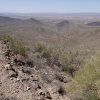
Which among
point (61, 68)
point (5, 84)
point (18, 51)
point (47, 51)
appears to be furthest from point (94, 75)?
point (47, 51)

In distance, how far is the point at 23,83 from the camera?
11508 millimetres

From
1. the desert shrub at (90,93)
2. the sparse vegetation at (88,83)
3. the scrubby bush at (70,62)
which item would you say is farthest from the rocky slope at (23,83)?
the scrubby bush at (70,62)

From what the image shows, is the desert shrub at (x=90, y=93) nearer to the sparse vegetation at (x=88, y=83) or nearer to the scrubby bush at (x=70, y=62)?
the sparse vegetation at (x=88, y=83)

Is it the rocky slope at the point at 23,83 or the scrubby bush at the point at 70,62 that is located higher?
the rocky slope at the point at 23,83

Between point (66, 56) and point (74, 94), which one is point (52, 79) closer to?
point (74, 94)

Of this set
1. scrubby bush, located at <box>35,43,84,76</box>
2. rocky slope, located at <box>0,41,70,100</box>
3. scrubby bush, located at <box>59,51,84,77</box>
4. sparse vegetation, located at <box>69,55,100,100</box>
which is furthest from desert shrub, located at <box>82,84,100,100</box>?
scrubby bush, located at <box>35,43,84,76</box>

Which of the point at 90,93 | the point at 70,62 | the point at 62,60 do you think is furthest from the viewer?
the point at 70,62

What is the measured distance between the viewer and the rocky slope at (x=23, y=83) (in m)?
10.5

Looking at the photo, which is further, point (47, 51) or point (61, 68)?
point (47, 51)

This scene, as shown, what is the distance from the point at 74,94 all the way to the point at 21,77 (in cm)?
253

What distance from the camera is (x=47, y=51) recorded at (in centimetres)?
2173

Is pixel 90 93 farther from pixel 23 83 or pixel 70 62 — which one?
pixel 70 62

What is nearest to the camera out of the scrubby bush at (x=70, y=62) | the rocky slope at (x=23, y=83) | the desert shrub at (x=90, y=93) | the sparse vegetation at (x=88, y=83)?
the rocky slope at (x=23, y=83)

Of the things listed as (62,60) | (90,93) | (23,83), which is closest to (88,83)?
(90,93)
